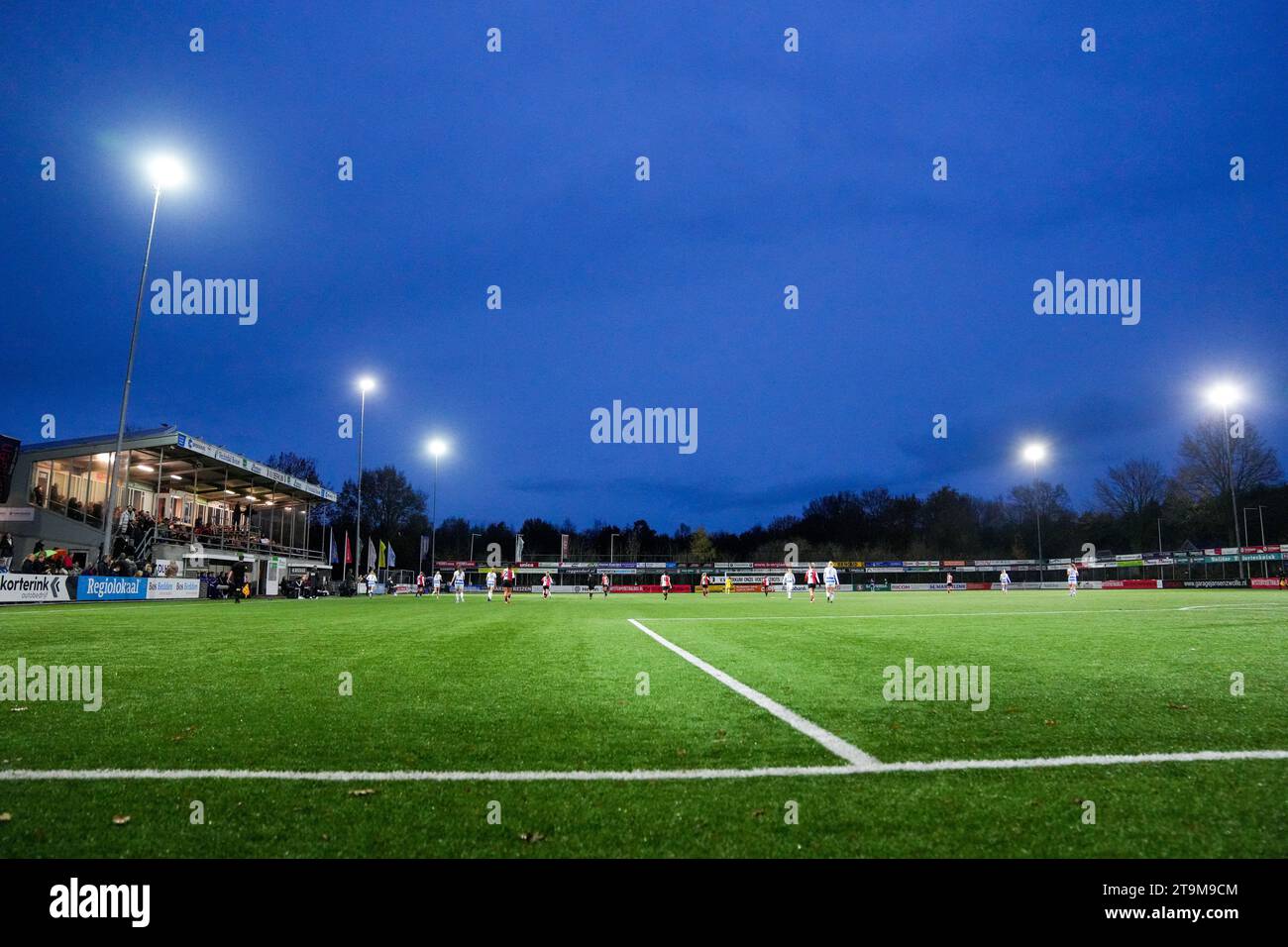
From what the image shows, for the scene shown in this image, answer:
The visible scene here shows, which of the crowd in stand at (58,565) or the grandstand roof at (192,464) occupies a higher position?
the grandstand roof at (192,464)

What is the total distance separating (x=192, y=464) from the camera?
1774 inches

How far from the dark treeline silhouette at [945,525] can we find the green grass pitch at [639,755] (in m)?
72.3

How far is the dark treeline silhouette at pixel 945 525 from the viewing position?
69438 mm

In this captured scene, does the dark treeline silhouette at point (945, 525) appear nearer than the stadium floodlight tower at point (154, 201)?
No

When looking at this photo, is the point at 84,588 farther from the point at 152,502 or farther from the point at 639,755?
the point at 639,755

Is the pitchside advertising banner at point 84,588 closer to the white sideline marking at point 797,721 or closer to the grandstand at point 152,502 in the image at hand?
the grandstand at point 152,502

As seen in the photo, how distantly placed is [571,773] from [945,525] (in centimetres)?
11320

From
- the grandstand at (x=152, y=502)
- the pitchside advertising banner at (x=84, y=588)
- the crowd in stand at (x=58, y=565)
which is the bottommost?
the pitchside advertising banner at (x=84, y=588)

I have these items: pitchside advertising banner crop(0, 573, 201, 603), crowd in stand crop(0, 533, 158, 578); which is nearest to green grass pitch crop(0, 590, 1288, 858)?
pitchside advertising banner crop(0, 573, 201, 603)

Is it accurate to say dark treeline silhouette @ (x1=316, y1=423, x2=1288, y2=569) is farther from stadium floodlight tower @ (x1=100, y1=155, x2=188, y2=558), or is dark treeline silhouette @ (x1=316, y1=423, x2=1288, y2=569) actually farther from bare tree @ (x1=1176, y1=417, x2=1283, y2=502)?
stadium floodlight tower @ (x1=100, y1=155, x2=188, y2=558)

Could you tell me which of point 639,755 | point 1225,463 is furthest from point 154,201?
point 1225,463

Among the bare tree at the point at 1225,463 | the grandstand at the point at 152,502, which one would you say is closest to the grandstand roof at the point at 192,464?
the grandstand at the point at 152,502

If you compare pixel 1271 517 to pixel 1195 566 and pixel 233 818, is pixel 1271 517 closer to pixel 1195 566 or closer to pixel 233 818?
pixel 1195 566

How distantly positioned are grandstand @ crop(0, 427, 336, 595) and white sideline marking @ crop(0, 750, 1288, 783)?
36188 mm
